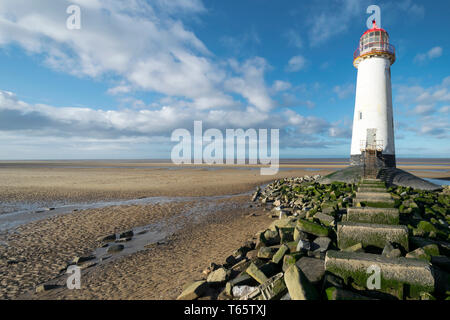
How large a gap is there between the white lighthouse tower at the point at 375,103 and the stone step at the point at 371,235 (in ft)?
38.7

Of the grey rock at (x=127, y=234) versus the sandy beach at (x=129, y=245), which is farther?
the grey rock at (x=127, y=234)

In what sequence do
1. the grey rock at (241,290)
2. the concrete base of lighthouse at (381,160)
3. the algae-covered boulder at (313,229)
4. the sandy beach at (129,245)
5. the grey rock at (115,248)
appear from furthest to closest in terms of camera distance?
the concrete base of lighthouse at (381,160) < the grey rock at (115,248) < the algae-covered boulder at (313,229) < the sandy beach at (129,245) < the grey rock at (241,290)

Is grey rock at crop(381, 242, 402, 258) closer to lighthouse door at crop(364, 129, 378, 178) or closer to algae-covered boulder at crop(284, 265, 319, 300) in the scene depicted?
algae-covered boulder at crop(284, 265, 319, 300)

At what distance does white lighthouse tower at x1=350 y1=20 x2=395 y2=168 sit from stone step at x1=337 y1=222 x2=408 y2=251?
38.7 feet

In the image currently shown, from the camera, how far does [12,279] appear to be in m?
6.04

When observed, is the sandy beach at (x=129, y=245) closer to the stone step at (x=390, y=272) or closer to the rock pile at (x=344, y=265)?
the rock pile at (x=344, y=265)

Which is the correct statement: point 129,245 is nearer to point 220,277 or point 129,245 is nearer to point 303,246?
point 220,277

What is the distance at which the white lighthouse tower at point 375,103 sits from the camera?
14.7 meters

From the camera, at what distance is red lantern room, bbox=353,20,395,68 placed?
14742 mm

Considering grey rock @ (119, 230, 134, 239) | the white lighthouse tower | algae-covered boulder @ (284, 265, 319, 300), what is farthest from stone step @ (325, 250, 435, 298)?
the white lighthouse tower

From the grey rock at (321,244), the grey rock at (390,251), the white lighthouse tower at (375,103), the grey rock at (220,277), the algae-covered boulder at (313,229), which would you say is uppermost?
the white lighthouse tower at (375,103)

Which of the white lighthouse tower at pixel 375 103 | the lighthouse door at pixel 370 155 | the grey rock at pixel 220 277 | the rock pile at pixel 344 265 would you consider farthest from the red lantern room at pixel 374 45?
the grey rock at pixel 220 277
